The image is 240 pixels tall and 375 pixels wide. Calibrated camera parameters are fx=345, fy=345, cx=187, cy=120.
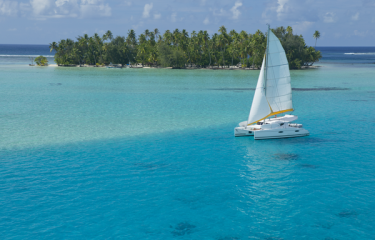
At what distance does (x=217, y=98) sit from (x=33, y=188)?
4830cm

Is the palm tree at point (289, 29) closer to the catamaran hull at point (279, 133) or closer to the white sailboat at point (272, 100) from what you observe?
the white sailboat at point (272, 100)

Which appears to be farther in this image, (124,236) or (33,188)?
(33,188)

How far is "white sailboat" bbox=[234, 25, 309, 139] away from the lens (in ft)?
117

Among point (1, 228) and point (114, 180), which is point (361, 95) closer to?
point (114, 180)

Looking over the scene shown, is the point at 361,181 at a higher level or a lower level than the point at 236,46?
lower

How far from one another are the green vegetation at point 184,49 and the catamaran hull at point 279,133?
119m

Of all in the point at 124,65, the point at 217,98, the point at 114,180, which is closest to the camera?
the point at 114,180

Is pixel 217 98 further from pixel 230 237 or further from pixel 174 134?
pixel 230 237

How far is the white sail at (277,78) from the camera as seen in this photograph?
35.6 m

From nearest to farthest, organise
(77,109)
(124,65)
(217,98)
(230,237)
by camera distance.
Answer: (230,237) → (77,109) → (217,98) → (124,65)

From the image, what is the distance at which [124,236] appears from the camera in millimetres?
18125

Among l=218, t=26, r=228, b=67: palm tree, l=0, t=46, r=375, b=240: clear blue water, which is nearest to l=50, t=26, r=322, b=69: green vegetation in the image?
l=218, t=26, r=228, b=67: palm tree

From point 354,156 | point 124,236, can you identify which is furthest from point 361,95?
point 124,236

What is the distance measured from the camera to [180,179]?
2547 centimetres
